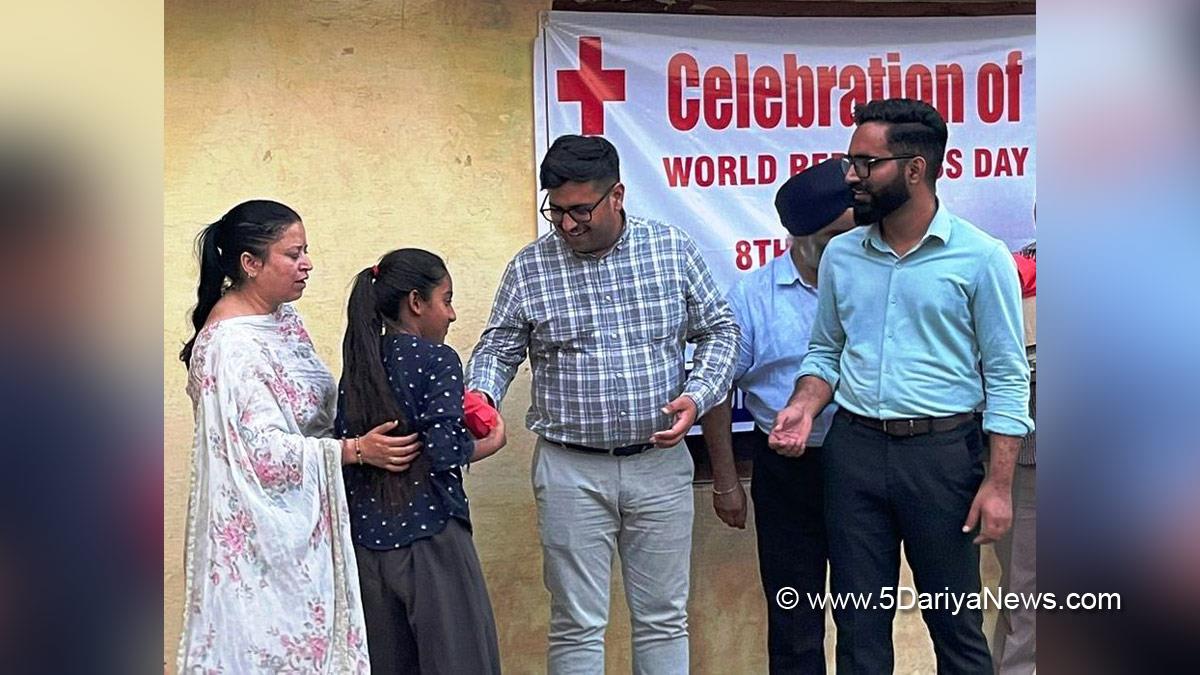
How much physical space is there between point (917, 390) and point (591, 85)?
1.46m

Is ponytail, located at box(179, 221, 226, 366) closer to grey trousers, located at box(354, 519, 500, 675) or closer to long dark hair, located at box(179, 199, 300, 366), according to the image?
long dark hair, located at box(179, 199, 300, 366)

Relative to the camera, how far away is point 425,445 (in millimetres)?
3668

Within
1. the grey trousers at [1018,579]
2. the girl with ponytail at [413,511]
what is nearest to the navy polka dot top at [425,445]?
the girl with ponytail at [413,511]

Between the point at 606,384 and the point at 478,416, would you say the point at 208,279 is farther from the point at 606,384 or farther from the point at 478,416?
the point at 606,384

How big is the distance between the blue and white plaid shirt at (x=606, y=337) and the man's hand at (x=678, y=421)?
0.12ft

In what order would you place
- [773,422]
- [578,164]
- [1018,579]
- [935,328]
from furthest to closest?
[1018,579]
[773,422]
[578,164]
[935,328]

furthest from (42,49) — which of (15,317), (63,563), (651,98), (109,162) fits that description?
(651,98)

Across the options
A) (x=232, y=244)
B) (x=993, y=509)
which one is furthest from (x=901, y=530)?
(x=232, y=244)

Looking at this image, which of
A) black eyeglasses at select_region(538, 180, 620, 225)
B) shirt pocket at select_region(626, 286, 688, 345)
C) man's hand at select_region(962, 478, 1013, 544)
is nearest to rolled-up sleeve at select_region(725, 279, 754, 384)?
shirt pocket at select_region(626, 286, 688, 345)

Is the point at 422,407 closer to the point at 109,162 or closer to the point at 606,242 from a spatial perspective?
the point at 606,242

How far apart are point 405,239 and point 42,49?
2.51 meters

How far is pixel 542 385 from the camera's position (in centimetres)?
433

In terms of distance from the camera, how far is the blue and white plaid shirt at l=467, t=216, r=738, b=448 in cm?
424

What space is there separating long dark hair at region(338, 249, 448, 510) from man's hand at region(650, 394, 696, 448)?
2.45 feet
